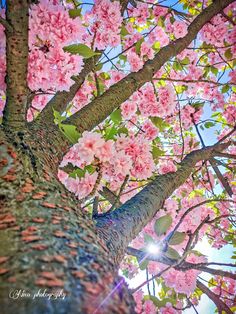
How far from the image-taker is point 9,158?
815 mm

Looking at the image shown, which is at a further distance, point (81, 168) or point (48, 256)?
point (81, 168)

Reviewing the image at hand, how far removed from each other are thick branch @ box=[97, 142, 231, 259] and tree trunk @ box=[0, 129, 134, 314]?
0.88 feet

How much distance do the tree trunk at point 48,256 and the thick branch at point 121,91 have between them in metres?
0.71

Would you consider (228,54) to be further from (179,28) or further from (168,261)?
(168,261)

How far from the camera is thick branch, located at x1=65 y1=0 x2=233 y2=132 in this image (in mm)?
1455

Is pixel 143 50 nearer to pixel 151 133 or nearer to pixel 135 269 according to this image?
pixel 151 133

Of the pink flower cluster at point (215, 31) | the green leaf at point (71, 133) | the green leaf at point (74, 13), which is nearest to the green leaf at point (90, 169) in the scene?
the green leaf at point (71, 133)

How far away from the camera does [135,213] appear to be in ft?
4.24

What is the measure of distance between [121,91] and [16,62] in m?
0.68

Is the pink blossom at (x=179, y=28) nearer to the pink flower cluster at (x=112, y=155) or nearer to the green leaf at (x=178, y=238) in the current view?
the pink flower cluster at (x=112, y=155)

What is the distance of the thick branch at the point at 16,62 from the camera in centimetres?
105

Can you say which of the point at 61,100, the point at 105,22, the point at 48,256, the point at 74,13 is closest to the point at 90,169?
the point at 61,100

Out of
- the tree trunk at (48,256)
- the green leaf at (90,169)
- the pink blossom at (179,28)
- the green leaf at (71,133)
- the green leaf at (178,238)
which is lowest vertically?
the tree trunk at (48,256)

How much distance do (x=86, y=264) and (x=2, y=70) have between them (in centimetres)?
117
